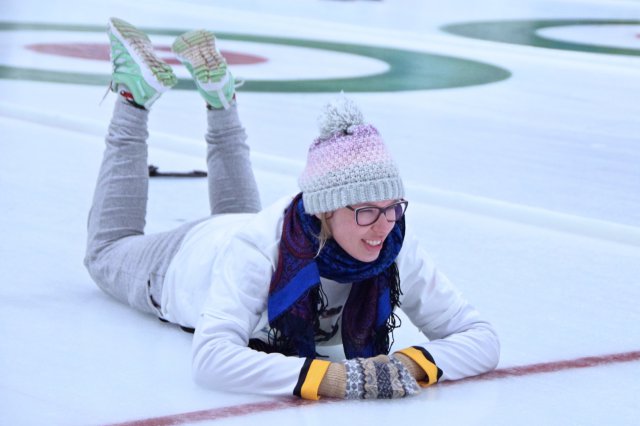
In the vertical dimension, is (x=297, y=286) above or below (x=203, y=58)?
below

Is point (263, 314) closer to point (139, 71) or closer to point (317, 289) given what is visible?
point (317, 289)

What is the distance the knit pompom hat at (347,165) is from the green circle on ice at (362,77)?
15.3ft

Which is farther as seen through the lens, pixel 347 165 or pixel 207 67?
pixel 207 67

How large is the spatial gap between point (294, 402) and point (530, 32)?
906 cm

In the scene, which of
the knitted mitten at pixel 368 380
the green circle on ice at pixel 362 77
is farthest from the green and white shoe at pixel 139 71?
the green circle on ice at pixel 362 77

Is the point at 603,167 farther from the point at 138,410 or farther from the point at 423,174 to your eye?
the point at 138,410

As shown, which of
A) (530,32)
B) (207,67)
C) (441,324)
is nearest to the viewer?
(441,324)

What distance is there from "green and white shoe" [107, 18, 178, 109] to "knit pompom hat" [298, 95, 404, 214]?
0.99 m

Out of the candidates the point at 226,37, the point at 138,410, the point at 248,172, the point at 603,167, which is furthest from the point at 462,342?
the point at 226,37

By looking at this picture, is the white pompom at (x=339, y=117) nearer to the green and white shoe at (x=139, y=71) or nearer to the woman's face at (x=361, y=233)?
the woman's face at (x=361, y=233)

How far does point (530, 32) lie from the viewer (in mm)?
11148

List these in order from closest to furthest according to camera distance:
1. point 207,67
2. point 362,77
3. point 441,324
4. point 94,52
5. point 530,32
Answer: point 441,324 → point 207,67 → point 362,77 → point 94,52 → point 530,32

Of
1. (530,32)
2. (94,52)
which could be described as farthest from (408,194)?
(530,32)

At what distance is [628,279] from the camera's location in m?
3.60
